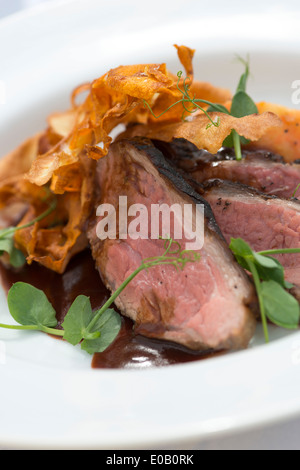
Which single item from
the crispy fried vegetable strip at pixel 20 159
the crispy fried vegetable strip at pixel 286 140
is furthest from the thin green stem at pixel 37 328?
the crispy fried vegetable strip at pixel 286 140

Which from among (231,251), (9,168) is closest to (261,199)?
(231,251)

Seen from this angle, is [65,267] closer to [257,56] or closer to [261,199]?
[261,199]

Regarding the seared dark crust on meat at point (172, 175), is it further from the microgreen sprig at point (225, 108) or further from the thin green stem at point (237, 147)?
the thin green stem at point (237, 147)

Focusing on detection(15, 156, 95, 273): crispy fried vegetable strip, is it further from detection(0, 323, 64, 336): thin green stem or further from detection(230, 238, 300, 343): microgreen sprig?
detection(230, 238, 300, 343): microgreen sprig

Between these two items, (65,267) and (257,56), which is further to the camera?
(257,56)

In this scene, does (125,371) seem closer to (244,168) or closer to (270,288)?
(270,288)

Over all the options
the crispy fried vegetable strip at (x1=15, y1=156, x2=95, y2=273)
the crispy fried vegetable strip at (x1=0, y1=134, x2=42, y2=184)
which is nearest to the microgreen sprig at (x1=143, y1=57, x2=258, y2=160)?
the crispy fried vegetable strip at (x1=15, y1=156, x2=95, y2=273)

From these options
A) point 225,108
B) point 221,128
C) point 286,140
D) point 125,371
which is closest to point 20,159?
point 225,108
